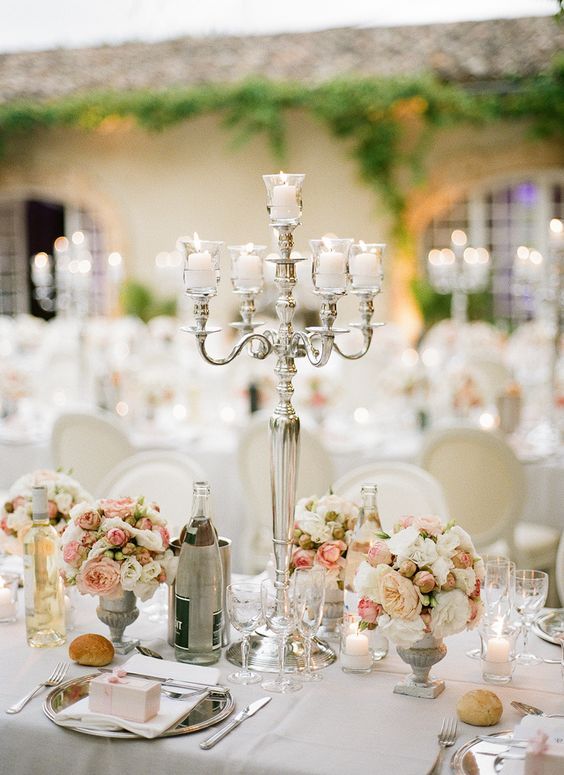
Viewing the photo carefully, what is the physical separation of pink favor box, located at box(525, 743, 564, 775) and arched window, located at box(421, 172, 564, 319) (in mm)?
9278

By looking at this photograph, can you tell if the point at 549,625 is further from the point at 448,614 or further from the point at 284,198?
the point at 284,198

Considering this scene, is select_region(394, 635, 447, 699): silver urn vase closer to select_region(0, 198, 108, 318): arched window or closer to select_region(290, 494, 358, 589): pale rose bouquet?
select_region(290, 494, 358, 589): pale rose bouquet

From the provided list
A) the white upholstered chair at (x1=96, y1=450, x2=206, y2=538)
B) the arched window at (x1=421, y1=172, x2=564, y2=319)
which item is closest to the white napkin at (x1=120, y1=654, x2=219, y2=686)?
the white upholstered chair at (x1=96, y1=450, x2=206, y2=538)

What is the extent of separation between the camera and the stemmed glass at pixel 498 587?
7.03ft

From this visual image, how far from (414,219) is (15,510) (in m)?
8.61

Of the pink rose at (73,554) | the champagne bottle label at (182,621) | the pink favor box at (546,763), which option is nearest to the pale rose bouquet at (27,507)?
the pink rose at (73,554)

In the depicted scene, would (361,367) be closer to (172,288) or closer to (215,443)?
(215,443)

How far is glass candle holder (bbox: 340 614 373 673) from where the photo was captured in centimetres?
211

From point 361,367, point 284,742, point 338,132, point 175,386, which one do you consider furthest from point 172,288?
point 284,742

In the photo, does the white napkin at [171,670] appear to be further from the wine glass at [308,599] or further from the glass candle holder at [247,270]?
the glass candle holder at [247,270]

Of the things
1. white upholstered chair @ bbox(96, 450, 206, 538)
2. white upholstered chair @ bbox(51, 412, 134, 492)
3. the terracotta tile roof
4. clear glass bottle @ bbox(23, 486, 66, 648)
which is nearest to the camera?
clear glass bottle @ bbox(23, 486, 66, 648)

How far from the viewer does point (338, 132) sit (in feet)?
34.4

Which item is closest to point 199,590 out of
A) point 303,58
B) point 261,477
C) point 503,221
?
point 261,477

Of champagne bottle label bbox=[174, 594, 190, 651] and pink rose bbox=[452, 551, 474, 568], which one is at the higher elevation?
pink rose bbox=[452, 551, 474, 568]
